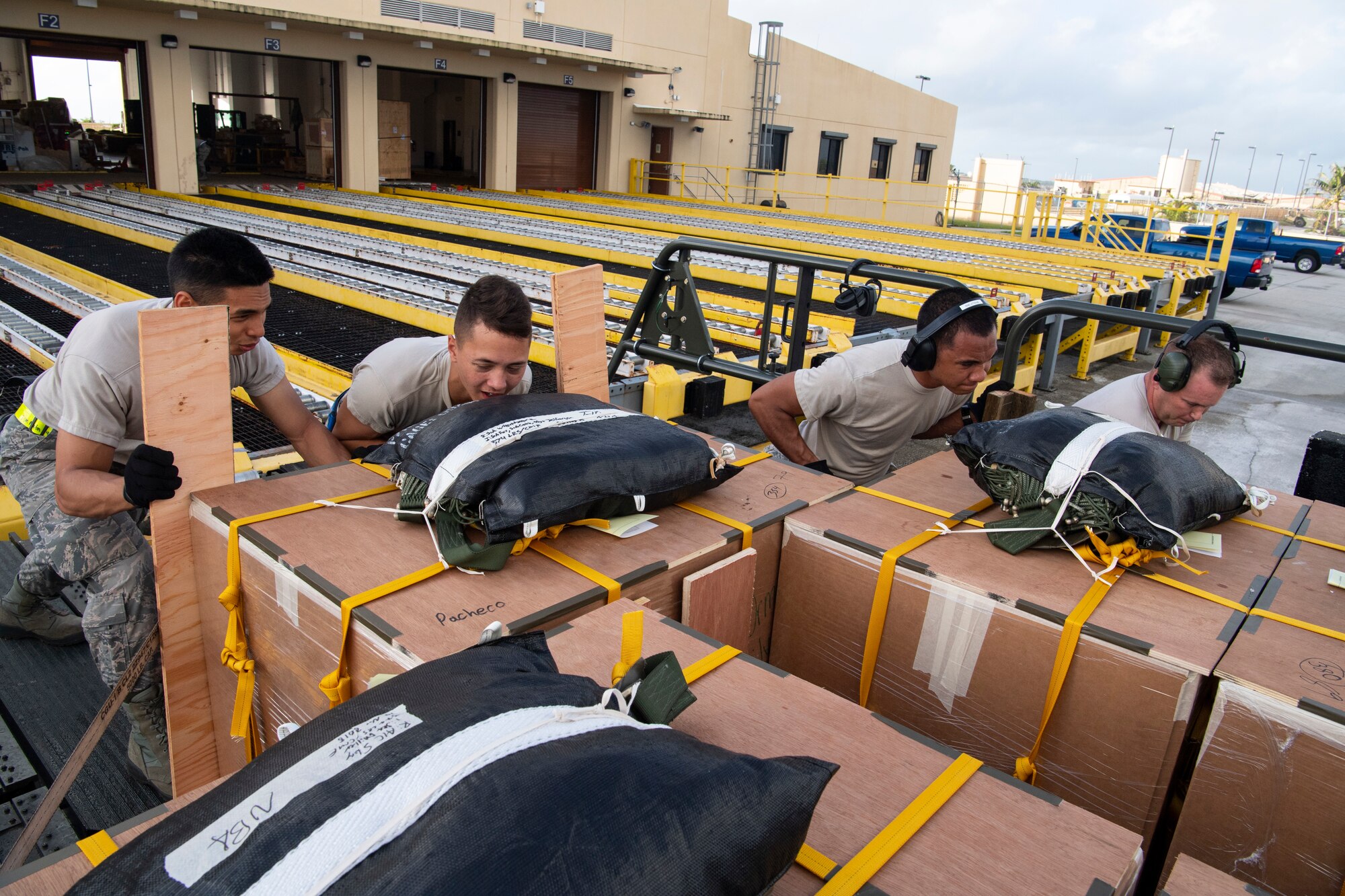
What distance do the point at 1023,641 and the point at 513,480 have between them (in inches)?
43.1

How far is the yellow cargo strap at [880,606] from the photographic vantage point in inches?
74.4

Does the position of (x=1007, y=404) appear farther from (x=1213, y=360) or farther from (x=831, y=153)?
(x=831, y=153)

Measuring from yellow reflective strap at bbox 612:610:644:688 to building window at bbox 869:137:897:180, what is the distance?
2844 cm

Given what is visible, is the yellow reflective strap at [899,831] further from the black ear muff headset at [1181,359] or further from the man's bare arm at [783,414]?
the man's bare arm at [783,414]

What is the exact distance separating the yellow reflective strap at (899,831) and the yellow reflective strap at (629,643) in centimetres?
46

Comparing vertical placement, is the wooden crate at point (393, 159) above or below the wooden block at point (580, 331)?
above

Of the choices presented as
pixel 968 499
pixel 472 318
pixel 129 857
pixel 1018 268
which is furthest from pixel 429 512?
pixel 1018 268

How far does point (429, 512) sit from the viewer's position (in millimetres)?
1881

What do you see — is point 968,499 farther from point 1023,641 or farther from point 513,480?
point 513,480

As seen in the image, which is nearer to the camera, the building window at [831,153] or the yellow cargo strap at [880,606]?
the yellow cargo strap at [880,606]

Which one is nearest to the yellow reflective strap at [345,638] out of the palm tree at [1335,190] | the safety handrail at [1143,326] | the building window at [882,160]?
the safety handrail at [1143,326]

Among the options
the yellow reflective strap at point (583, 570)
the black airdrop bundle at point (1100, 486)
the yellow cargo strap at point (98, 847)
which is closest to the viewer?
the yellow cargo strap at point (98, 847)

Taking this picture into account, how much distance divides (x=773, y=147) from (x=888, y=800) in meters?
25.0

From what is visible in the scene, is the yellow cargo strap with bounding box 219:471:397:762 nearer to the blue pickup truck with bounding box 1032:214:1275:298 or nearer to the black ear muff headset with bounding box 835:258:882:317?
the black ear muff headset with bounding box 835:258:882:317
